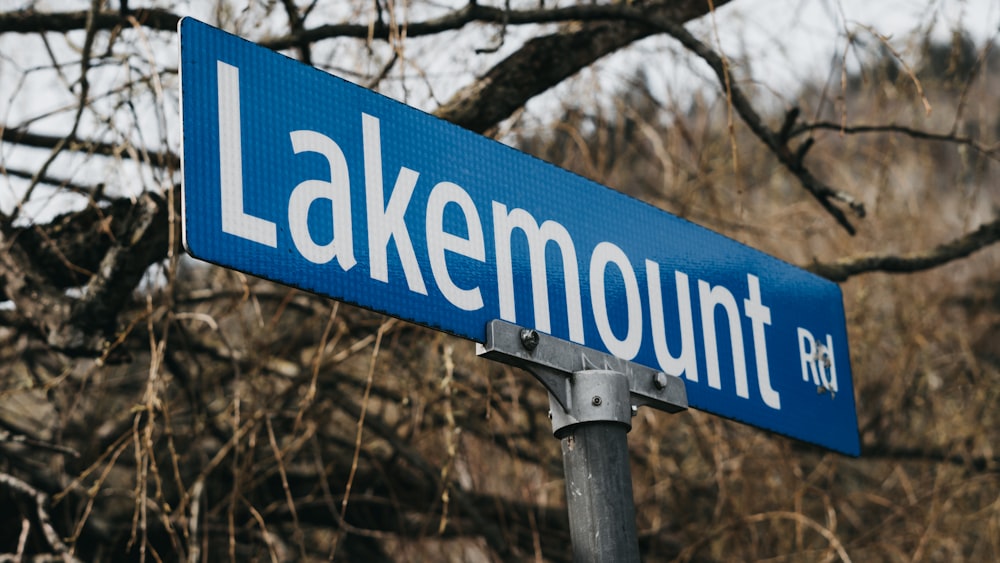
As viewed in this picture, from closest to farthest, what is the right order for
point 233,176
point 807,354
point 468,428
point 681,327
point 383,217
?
point 233,176, point 383,217, point 681,327, point 807,354, point 468,428

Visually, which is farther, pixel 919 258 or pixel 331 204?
pixel 919 258

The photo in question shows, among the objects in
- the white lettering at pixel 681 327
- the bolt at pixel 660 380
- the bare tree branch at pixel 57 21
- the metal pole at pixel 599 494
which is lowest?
the metal pole at pixel 599 494

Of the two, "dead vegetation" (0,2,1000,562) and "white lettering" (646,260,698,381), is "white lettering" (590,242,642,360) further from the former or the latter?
"dead vegetation" (0,2,1000,562)

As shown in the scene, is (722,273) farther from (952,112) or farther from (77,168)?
(952,112)

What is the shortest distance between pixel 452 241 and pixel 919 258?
166 cm

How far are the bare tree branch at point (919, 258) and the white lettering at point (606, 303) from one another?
115cm

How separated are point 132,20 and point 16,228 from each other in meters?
0.48

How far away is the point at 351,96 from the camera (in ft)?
4.48

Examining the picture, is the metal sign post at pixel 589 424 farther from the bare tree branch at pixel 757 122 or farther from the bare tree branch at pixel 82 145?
the bare tree branch at pixel 82 145

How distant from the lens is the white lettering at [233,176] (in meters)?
1.18

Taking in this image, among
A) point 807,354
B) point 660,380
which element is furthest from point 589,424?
point 807,354

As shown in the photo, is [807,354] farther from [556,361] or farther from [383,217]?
[383,217]

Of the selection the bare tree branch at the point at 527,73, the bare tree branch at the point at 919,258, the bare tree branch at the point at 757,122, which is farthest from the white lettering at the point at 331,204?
the bare tree branch at the point at 919,258

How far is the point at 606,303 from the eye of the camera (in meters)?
1.45
